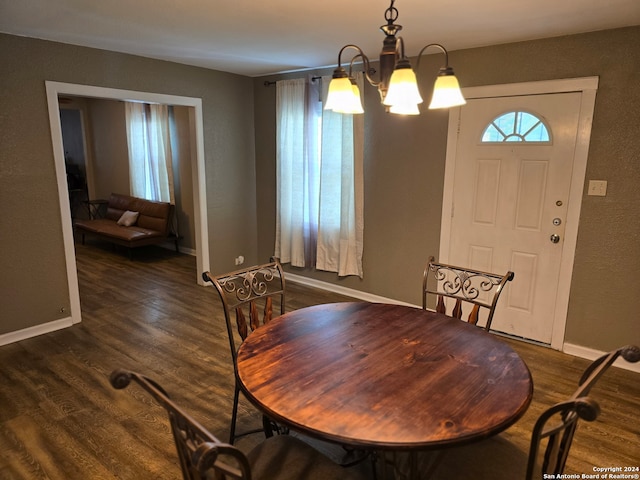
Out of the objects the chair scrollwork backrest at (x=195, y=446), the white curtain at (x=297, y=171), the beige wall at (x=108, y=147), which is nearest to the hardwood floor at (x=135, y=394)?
the white curtain at (x=297, y=171)

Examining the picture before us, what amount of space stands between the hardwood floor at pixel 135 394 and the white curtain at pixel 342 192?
22.3 inches

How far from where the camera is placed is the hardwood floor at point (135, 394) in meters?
2.12

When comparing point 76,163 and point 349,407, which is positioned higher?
point 76,163

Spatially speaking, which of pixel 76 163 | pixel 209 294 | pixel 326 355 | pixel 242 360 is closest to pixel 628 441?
pixel 326 355

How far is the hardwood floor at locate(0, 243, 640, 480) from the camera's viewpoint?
212 cm

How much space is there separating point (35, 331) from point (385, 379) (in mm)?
3255

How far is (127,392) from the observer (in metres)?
2.68

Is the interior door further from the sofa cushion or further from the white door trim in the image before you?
the sofa cushion

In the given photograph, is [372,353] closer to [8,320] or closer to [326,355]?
[326,355]

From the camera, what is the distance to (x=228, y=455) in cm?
106

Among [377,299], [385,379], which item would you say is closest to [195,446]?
[385,379]

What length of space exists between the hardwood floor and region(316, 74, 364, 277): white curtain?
0.57m

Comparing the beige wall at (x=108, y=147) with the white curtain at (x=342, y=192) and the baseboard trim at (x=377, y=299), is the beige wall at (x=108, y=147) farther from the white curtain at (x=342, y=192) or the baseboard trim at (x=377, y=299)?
the white curtain at (x=342, y=192)

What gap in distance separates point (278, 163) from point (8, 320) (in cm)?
286
